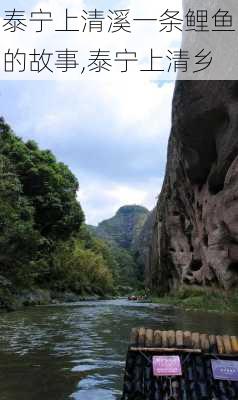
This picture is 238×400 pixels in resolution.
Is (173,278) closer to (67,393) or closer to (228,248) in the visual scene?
(228,248)

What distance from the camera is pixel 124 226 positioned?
611 ft

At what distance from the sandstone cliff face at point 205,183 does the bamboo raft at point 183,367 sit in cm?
1786

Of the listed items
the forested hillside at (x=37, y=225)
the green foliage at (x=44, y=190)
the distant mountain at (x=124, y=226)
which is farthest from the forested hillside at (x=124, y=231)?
the green foliage at (x=44, y=190)

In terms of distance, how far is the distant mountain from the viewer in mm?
171125

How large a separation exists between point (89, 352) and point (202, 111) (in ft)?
58.6

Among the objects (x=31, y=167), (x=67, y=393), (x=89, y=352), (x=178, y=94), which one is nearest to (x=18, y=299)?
(x=31, y=167)

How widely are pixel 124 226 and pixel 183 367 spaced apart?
7153 inches

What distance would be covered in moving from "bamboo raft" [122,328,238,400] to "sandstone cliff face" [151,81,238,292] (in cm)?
1786

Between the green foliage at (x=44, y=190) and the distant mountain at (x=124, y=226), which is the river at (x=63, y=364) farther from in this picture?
the distant mountain at (x=124, y=226)

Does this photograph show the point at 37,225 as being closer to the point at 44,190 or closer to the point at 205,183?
the point at 44,190

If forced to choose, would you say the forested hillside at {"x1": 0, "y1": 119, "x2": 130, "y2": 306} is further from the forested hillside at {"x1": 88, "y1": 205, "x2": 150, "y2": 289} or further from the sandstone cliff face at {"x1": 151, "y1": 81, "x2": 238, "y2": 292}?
the forested hillside at {"x1": 88, "y1": 205, "x2": 150, "y2": 289}

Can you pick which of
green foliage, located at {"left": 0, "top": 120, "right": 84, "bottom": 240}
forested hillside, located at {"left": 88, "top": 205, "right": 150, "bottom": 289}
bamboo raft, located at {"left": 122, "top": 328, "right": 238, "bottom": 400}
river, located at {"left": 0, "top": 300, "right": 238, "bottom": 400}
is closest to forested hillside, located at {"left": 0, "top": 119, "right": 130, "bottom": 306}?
green foliage, located at {"left": 0, "top": 120, "right": 84, "bottom": 240}

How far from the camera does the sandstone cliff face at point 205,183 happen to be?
22703mm

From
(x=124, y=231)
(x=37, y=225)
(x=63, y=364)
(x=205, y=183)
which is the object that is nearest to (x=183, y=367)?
(x=63, y=364)
